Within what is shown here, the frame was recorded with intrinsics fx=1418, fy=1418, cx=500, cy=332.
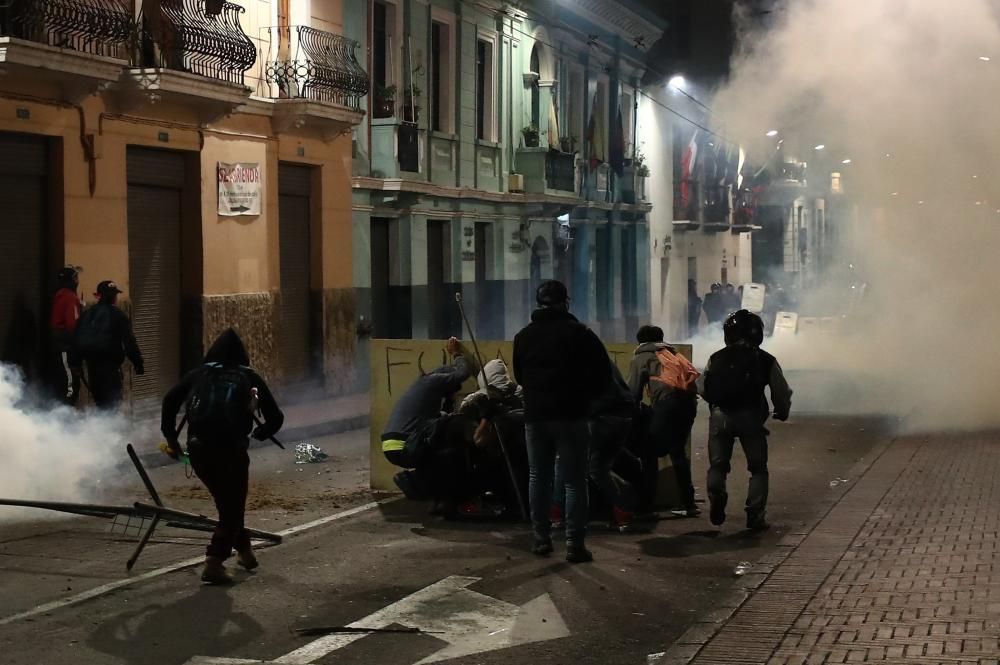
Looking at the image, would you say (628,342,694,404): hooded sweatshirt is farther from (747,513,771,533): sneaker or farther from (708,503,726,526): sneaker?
(747,513,771,533): sneaker

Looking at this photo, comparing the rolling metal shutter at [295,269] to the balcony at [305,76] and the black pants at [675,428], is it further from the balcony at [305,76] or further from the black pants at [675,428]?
the black pants at [675,428]

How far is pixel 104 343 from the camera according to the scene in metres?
14.2

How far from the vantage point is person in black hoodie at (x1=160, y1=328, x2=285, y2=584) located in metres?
A: 7.84

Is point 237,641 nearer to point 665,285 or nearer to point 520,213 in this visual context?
point 520,213

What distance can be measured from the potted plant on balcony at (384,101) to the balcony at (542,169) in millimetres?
6750

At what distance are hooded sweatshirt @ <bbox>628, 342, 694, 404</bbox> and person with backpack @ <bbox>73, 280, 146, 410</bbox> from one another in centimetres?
598

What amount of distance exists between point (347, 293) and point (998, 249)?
9.98m

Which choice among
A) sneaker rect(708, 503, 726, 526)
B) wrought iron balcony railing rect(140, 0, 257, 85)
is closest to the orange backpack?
sneaker rect(708, 503, 726, 526)

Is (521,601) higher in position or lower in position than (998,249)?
lower

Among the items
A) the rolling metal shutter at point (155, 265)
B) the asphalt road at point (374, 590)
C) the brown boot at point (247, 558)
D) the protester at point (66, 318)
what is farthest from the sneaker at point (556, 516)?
the rolling metal shutter at point (155, 265)

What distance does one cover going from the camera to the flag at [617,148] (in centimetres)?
3731

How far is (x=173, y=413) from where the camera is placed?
8.10 meters

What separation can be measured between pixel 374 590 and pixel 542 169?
77.0 feet

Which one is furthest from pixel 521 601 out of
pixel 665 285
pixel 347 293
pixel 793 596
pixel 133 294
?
pixel 665 285
